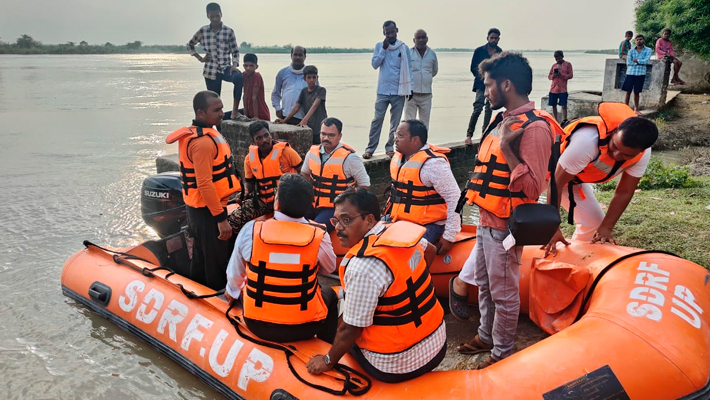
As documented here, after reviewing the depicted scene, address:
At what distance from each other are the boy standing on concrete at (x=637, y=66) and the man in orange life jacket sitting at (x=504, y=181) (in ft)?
31.2

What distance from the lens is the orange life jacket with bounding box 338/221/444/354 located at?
2.06 metres

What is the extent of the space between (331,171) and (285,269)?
5.85 feet

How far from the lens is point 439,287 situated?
3.81 meters

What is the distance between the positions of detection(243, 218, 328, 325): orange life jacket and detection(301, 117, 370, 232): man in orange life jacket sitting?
1583 millimetres

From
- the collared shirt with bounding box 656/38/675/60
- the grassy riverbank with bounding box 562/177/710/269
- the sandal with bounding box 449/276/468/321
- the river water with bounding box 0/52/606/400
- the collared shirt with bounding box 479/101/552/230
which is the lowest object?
the river water with bounding box 0/52/606/400

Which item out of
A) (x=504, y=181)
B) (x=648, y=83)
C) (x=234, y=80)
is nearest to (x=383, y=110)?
(x=234, y=80)

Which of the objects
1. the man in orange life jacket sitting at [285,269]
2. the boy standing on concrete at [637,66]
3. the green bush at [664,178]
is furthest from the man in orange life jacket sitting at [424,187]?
the boy standing on concrete at [637,66]

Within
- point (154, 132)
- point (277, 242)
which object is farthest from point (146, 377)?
point (154, 132)

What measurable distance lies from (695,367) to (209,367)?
245 centimetres

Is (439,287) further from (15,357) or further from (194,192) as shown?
(15,357)

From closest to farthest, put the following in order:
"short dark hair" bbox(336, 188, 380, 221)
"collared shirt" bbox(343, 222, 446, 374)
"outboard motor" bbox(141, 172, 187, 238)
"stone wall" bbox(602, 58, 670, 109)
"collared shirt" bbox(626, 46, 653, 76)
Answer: "collared shirt" bbox(343, 222, 446, 374) → "short dark hair" bbox(336, 188, 380, 221) → "outboard motor" bbox(141, 172, 187, 238) → "collared shirt" bbox(626, 46, 653, 76) → "stone wall" bbox(602, 58, 670, 109)

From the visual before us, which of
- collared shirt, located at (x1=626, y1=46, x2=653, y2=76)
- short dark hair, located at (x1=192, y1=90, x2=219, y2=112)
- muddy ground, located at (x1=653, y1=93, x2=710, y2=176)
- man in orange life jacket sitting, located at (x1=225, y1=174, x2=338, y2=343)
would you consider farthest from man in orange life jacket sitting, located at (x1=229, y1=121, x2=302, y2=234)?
collared shirt, located at (x1=626, y1=46, x2=653, y2=76)

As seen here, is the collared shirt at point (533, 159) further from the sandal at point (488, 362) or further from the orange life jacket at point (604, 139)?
the sandal at point (488, 362)

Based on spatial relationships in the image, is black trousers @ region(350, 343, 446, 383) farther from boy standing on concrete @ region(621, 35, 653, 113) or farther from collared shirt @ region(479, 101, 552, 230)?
boy standing on concrete @ region(621, 35, 653, 113)
